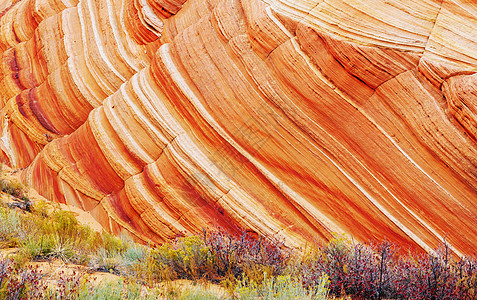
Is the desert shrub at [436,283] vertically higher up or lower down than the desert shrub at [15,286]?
higher up

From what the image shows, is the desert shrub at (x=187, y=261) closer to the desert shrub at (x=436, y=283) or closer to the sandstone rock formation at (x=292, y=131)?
the sandstone rock formation at (x=292, y=131)

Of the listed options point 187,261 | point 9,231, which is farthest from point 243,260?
point 9,231

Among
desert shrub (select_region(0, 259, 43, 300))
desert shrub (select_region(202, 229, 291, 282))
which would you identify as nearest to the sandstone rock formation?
desert shrub (select_region(202, 229, 291, 282))

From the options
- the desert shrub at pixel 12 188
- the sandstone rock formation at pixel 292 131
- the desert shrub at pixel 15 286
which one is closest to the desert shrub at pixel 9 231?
the desert shrub at pixel 15 286

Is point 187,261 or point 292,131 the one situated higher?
point 292,131

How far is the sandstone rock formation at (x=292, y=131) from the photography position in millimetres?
6422

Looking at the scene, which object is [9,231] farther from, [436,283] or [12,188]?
[436,283]

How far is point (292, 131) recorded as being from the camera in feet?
25.1

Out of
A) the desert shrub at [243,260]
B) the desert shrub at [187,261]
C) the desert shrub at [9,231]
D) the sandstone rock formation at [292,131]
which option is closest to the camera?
the desert shrub at [243,260]

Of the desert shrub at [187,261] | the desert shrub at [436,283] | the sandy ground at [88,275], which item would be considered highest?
the desert shrub at [436,283]

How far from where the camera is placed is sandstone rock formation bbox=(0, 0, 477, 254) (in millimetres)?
6422

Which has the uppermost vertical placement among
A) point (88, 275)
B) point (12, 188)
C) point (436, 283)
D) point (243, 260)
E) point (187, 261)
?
point (436, 283)

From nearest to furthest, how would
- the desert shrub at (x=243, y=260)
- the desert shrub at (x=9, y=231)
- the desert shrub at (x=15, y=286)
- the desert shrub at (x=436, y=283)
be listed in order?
1. the desert shrub at (x=15, y=286)
2. the desert shrub at (x=436, y=283)
3. the desert shrub at (x=243, y=260)
4. the desert shrub at (x=9, y=231)

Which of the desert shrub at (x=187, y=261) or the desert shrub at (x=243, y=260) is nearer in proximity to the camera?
the desert shrub at (x=243, y=260)
